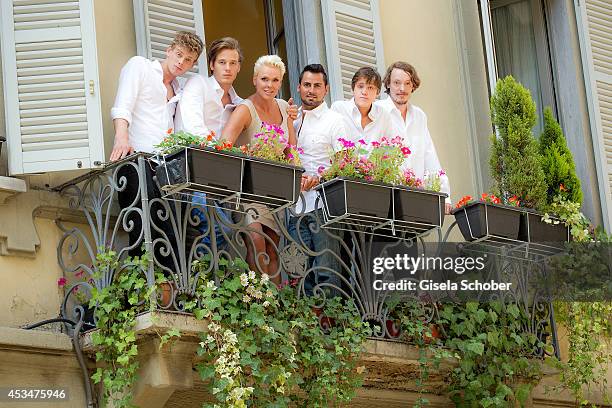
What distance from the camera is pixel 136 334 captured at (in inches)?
317

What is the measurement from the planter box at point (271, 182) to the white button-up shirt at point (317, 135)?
73cm

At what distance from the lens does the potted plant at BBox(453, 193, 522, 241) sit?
954cm

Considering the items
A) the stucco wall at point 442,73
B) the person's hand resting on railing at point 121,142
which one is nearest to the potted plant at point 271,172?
the person's hand resting on railing at point 121,142

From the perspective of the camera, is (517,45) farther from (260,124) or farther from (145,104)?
(145,104)

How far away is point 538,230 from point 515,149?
0.63 meters

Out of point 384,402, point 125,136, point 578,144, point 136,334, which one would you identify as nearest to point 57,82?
point 125,136

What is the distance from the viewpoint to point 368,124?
9.71 m

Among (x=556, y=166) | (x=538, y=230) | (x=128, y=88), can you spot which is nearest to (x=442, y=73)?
(x=556, y=166)

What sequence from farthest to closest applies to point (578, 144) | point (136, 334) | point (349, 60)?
point (578, 144) → point (349, 60) → point (136, 334)

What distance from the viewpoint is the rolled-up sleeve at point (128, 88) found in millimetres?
8602


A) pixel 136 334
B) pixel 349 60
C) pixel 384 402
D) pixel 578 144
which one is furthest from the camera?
pixel 578 144

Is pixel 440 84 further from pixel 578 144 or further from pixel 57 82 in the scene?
pixel 57 82

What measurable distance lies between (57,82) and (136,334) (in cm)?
159

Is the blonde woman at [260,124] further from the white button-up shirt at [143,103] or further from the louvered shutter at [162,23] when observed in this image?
the louvered shutter at [162,23]
